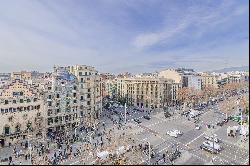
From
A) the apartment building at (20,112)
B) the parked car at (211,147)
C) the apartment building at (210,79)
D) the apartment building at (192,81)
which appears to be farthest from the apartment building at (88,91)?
the apartment building at (210,79)

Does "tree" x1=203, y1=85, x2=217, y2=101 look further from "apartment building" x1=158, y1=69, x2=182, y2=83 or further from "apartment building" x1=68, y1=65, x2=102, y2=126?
"apartment building" x1=68, y1=65, x2=102, y2=126

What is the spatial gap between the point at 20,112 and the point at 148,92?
35170mm

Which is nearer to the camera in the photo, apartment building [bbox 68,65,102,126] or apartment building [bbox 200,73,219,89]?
apartment building [bbox 68,65,102,126]

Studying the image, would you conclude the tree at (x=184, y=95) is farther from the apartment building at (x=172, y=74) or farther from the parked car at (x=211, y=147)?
the parked car at (x=211, y=147)

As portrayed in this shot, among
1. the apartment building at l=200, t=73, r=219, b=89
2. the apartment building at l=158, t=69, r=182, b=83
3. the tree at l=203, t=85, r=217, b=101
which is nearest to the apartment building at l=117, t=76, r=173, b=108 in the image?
the apartment building at l=158, t=69, r=182, b=83

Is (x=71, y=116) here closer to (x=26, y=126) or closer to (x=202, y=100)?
(x=26, y=126)

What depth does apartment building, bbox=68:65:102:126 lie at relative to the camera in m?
49.8

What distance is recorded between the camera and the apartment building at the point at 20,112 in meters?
39.3

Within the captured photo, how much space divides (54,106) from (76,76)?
282 inches

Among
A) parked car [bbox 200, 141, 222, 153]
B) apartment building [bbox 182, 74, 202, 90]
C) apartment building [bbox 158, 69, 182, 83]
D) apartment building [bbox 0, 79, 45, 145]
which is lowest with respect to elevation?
parked car [bbox 200, 141, 222, 153]

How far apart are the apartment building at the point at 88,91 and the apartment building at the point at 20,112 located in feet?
27.8

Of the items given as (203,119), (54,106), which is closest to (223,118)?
(203,119)

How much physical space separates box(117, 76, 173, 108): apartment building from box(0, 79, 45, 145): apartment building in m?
31.9

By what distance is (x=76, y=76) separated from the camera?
50.2 metres
